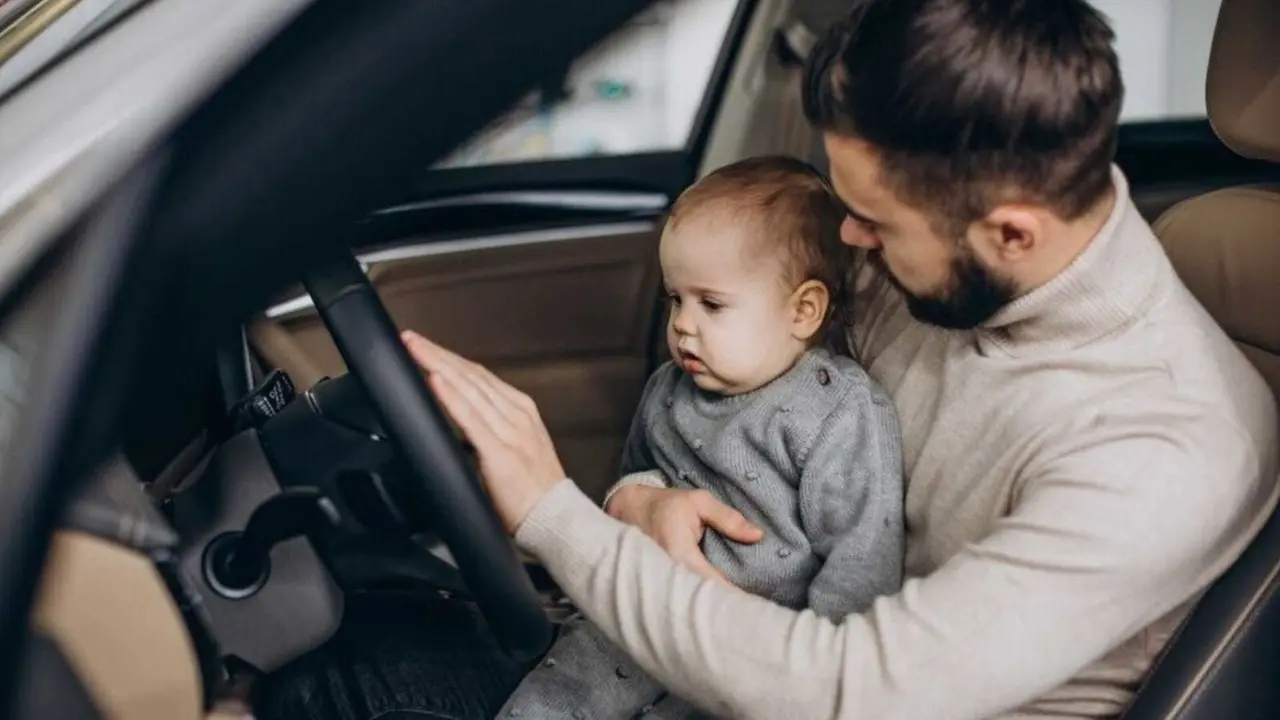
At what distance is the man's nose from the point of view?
125 centimetres

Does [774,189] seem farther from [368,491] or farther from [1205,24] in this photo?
[1205,24]

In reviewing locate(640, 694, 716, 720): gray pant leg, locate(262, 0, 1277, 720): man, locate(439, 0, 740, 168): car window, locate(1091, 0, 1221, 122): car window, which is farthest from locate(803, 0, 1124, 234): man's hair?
locate(1091, 0, 1221, 122): car window

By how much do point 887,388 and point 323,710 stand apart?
61cm

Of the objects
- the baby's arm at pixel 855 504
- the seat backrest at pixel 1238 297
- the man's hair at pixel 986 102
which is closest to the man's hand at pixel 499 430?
the baby's arm at pixel 855 504

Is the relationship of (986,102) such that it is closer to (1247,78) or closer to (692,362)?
(1247,78)

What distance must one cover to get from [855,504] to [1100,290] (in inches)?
11.7

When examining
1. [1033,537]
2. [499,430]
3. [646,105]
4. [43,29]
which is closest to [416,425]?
[499,430]

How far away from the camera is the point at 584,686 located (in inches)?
54.2

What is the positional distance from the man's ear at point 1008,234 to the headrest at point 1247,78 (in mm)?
256

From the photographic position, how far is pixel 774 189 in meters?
1.40

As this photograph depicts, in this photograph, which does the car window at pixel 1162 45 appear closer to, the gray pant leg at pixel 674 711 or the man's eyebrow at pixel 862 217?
the man's eyebrow at pixel 862 217

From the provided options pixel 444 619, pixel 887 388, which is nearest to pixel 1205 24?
pixel 887 388

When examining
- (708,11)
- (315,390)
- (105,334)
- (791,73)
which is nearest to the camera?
(105,334)

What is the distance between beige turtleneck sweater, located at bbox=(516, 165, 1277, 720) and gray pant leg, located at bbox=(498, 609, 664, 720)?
0.18m
